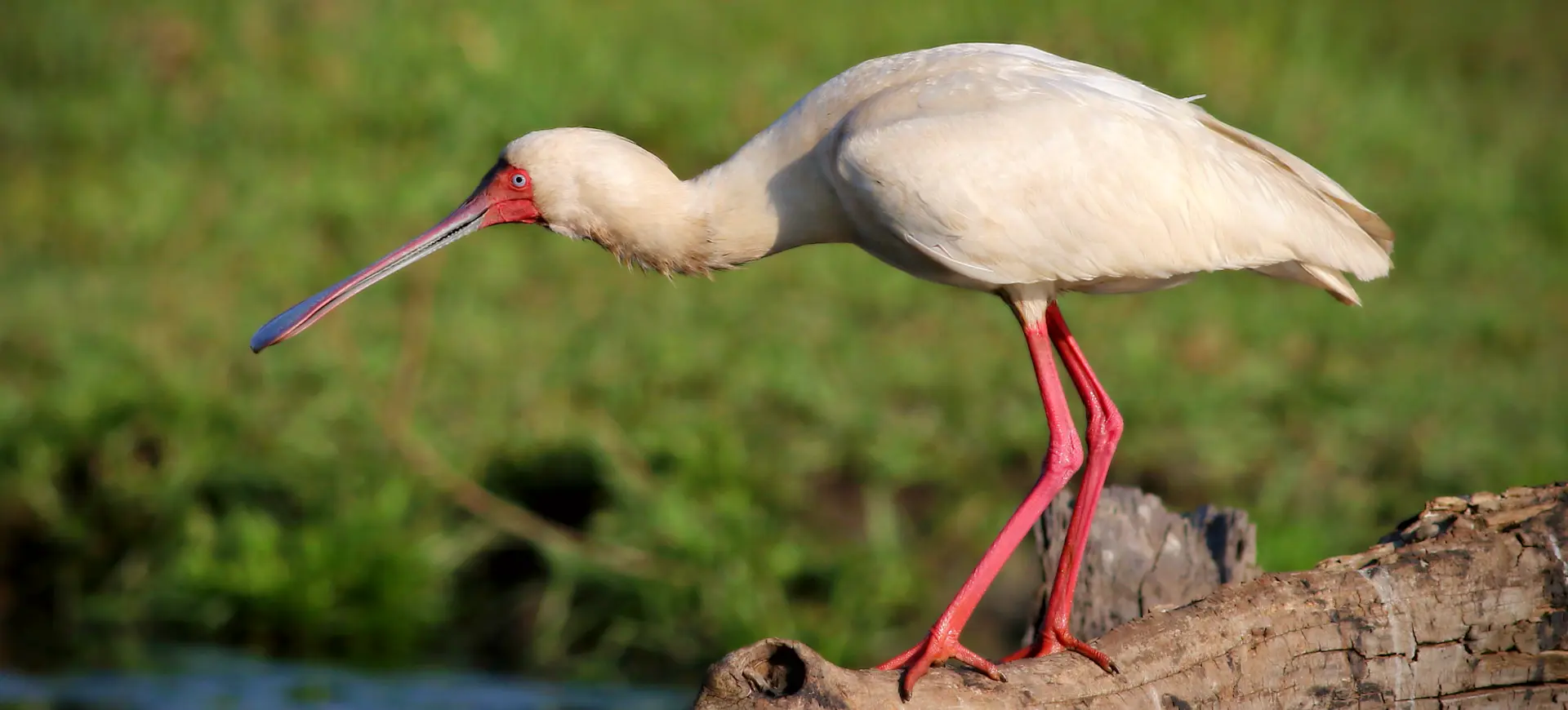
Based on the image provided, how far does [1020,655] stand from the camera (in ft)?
16.8

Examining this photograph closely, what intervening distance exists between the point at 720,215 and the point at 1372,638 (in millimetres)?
2095

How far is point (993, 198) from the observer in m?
4.89

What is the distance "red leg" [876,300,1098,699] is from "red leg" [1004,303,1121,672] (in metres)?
0.10

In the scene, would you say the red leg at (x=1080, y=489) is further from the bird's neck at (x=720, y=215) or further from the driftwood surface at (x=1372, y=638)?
the bird's neck at (x=720, y=215)

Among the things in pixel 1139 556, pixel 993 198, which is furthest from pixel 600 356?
pixel 993 198

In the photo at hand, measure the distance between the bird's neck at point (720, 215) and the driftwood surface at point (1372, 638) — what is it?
1.46m

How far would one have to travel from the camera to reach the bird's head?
510cm

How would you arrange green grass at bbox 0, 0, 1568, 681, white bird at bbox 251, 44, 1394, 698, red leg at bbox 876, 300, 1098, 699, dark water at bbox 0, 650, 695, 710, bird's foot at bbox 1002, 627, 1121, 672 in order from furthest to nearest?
green grass at bbox 0, 0, 1568, 681, dark water at bbox 0, 650, 695, 710, white bird at bbox 251, 44, 1394, 698, red leg at bbox 876, 300, 1098, 699, bird's foot at bbox 1002, 627, 1121, 672

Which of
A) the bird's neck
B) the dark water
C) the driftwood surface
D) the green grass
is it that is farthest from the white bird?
the dark water

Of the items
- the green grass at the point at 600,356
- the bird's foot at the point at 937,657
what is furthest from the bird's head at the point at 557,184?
the green grass at the point at 600,356

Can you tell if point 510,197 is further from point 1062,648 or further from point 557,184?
point 1062,648

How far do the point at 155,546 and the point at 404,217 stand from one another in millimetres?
3456

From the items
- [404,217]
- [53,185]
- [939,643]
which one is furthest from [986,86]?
[53,185]

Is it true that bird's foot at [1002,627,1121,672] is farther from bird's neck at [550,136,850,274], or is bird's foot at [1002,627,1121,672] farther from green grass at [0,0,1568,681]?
green grass at [0,0,1568,681]
